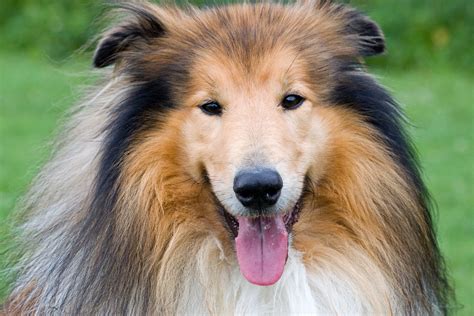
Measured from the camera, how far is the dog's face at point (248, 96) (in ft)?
14.6

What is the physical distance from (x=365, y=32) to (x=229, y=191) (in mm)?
1073

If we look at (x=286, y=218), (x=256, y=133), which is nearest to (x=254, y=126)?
(x=256, y=133)

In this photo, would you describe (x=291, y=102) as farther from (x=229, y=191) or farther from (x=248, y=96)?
(x=229, y=191)

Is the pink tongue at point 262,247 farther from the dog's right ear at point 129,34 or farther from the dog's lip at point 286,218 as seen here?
the dog's right ear at point 129,34

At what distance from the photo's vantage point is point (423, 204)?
4773 mm

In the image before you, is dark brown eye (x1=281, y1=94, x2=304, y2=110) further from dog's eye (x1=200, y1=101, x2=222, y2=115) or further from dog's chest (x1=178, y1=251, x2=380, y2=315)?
dog's chest (x1=178, y1=251, x2=380, y2=315)

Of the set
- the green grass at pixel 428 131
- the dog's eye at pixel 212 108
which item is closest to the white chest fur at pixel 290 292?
the dog's eye at pixel 212 108

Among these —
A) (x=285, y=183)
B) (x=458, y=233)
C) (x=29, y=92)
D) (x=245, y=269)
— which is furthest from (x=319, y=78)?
(x=29, y=92)

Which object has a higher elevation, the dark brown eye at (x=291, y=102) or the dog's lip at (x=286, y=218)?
the dark brown eye at (x=291, y=102)

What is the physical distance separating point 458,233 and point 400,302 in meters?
4.39

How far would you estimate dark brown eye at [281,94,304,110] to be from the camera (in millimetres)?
4617

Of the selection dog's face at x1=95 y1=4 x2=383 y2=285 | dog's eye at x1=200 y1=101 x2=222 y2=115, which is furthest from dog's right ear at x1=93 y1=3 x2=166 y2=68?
dog's eye at x1=200 y1=101 x2=222 y2=115

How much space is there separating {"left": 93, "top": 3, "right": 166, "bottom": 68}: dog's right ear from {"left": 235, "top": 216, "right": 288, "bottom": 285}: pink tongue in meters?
0.90

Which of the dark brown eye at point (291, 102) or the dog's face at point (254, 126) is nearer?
the dog's face at point (254, 126)
